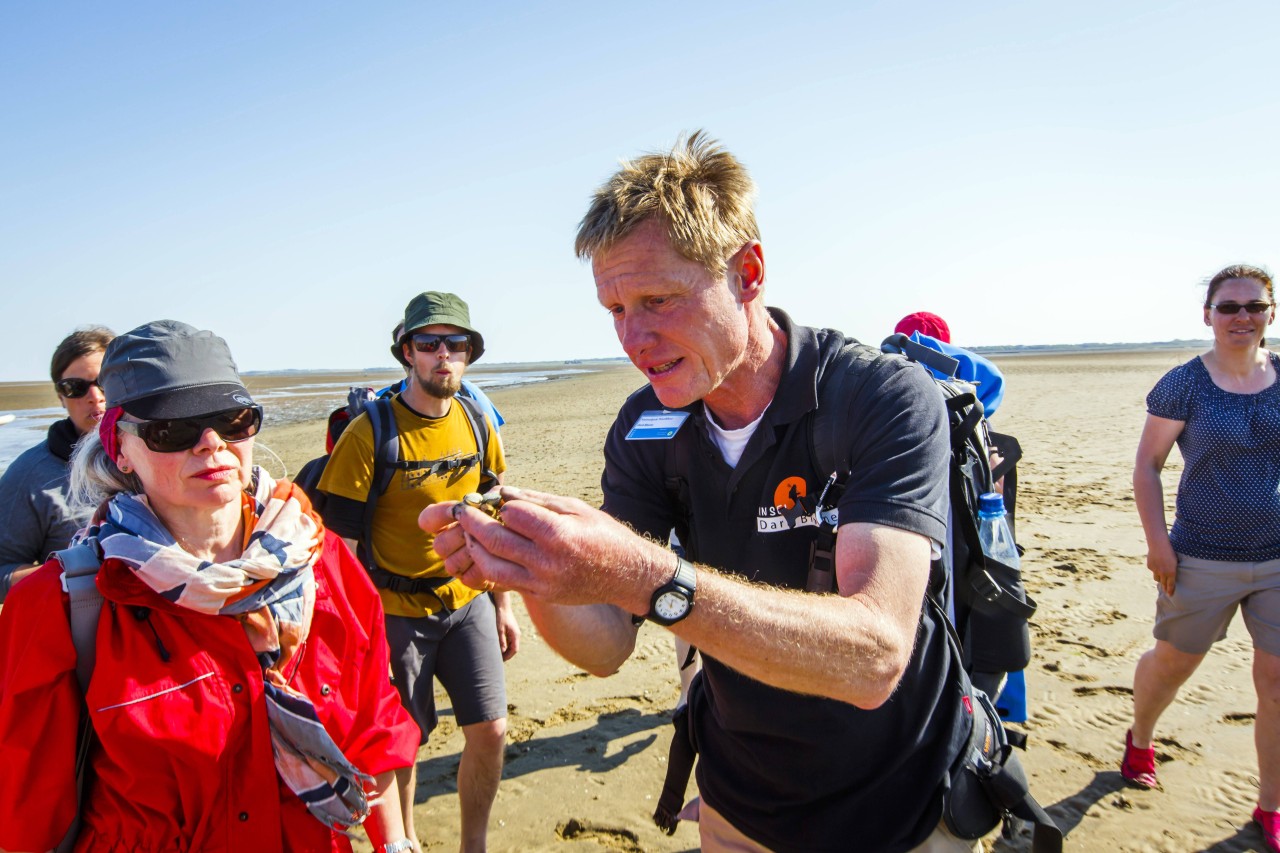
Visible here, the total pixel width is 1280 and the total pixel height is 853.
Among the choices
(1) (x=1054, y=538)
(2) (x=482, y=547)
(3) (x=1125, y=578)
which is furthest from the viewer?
(1) (x=1054, y=538)

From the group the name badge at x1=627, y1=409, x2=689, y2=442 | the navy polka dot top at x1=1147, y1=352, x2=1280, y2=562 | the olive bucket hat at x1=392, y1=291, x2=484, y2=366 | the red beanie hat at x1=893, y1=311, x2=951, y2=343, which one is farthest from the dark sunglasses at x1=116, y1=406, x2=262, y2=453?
the navy polka dot top at x1=1147, y1=352, x2=1280, y2=562

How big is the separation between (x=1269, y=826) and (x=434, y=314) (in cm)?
538

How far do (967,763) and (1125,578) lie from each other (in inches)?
258

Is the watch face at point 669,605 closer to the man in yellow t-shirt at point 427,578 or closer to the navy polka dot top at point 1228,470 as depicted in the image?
the man in yellow t-shirt at point 427,578

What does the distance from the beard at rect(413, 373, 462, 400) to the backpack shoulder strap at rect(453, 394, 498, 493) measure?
0.77 feet

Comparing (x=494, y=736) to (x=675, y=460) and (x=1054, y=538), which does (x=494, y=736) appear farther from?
(x=1054, y=538)

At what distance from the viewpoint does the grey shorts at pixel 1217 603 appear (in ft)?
12.7

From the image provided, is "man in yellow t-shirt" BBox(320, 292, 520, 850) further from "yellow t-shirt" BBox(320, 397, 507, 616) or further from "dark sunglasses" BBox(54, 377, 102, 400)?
"dark sunglasses" BBox(54, 377, 102, 400)

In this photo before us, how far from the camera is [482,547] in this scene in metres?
1.57

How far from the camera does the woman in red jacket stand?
203 centimetres

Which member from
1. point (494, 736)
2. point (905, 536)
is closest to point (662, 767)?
point (494, 736)

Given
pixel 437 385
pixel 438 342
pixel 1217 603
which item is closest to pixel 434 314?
pixel 438 342

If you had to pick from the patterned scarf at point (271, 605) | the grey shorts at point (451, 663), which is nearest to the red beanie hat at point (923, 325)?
the grey shorts at point (451, 663)

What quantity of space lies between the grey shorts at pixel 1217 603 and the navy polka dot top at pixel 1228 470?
7 centimetres
